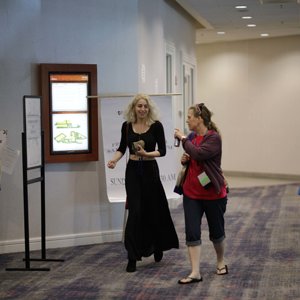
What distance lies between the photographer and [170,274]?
5758 millimetres

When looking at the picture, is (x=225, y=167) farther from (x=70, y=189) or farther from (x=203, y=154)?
(x=203, y=154)

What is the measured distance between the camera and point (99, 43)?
7.01 m

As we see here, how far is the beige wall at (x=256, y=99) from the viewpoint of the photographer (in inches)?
570

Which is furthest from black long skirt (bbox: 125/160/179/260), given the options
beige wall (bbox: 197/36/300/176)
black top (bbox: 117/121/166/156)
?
beige wall (bbox: 197/36/300/176)

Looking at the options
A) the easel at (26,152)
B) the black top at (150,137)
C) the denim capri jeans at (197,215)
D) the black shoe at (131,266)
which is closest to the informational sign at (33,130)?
the easel at (26,152)

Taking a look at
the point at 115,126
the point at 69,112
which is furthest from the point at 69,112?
the point at 115,126

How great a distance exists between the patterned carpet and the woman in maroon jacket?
11.9 inches

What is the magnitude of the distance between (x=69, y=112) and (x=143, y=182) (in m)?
1.37

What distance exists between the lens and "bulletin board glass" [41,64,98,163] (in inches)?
265

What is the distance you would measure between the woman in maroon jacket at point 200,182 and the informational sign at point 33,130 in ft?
4.43

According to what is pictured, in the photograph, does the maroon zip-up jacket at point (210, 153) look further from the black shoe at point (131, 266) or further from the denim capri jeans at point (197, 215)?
the black shoe at point (131, 266)

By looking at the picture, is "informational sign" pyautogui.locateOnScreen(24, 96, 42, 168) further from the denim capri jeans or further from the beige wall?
the beige wall

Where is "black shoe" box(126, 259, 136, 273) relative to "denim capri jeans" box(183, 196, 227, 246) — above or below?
below

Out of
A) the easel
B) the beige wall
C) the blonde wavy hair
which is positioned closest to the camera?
the easel
